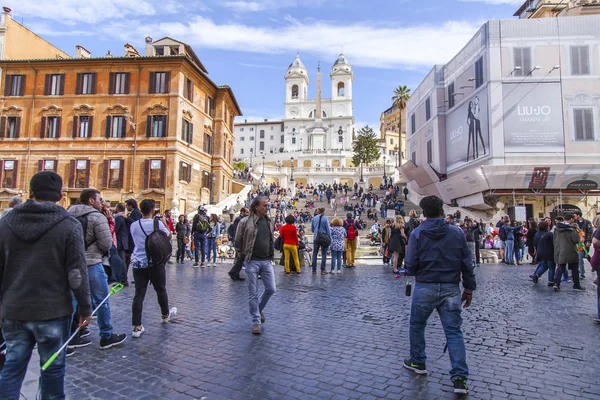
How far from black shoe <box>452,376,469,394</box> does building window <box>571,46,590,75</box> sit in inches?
1199

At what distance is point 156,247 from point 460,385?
384cm

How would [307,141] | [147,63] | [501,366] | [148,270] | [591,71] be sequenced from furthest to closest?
[307,141]
[147,63]
[591,71]
[148,270]
[501,366]

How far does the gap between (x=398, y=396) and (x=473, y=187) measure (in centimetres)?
2676

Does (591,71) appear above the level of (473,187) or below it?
above

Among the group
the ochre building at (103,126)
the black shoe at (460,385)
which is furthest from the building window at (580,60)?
the black shoe at (460,385)

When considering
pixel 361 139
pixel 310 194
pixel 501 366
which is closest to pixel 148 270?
pixel 501 366

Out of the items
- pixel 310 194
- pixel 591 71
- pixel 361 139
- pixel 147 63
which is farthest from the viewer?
pixel 361 139

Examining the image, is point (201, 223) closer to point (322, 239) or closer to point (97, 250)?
point (322, 239)

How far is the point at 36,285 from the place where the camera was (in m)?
2.74

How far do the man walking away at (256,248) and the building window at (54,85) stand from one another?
31139 millimetres

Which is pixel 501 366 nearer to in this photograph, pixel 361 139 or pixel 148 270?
pixel 148 270

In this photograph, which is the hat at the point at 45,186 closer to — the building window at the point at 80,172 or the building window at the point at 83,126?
the building window at the point at 80,172

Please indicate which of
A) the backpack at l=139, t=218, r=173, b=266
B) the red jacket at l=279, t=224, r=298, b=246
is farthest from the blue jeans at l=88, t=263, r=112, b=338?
the red jacket at l=279, t=224, r=298, b=246

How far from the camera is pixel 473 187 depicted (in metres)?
27.9
